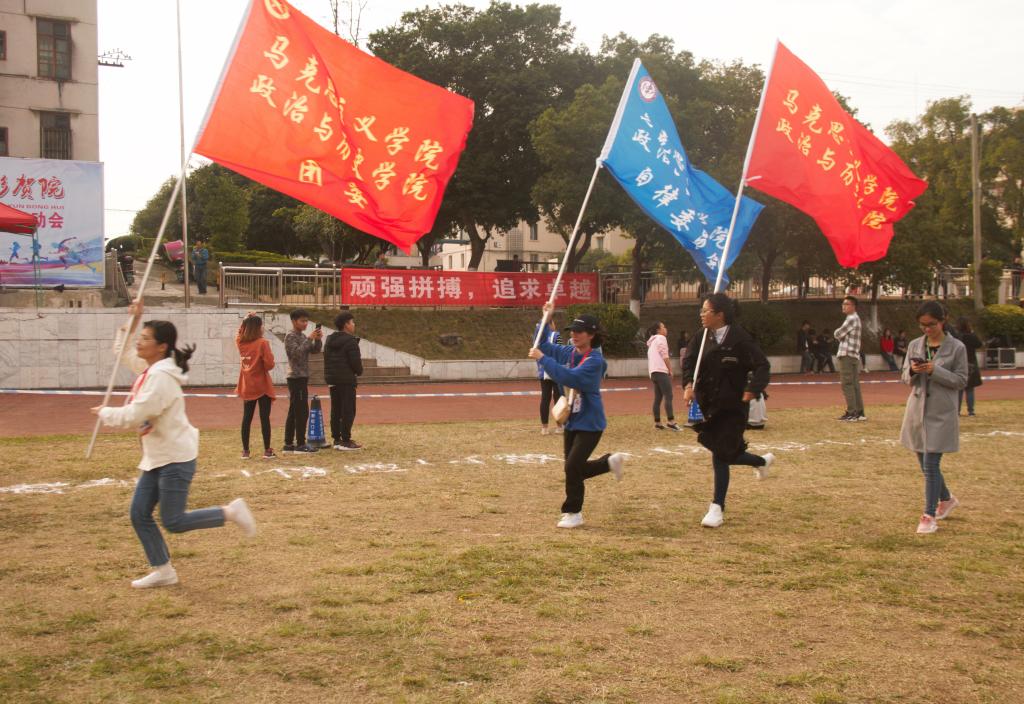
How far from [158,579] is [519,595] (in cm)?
218

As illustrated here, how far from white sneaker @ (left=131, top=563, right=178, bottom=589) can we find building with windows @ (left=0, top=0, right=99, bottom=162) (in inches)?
1322

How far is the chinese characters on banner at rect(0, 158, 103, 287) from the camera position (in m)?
24.4

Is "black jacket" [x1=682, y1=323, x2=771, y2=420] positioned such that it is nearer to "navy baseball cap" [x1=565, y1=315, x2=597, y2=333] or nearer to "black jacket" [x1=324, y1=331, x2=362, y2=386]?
"navy baseball cap" [x1=565, y1=315, x2=597, y2=333]

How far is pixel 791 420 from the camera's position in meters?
15.8

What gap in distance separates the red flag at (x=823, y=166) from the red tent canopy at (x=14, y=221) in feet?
50.3

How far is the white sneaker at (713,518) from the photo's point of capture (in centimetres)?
727

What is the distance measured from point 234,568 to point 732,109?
28726 mm

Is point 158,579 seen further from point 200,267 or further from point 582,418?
point 200,267

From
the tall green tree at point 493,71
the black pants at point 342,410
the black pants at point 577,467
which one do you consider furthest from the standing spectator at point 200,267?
the black pants at point 577,467

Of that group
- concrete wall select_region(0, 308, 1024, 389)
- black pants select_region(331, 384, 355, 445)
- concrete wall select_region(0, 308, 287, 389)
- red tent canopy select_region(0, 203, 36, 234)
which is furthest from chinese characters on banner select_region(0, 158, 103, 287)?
black pants select_region(331, 384, 355, 445)

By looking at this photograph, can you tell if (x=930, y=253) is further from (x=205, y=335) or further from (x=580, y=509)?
Result: (x=580, y=509)

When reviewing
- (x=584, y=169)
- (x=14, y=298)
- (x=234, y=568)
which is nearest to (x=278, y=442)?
(x=234, y=568)

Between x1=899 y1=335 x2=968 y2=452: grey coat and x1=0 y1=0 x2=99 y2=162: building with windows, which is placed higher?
x1=0 y1=0 x2=99 y2=162: building with windows

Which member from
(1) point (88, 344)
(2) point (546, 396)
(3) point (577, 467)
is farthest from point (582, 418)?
(1) point (88, 344)
